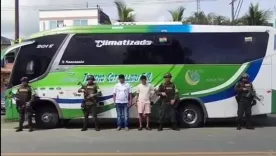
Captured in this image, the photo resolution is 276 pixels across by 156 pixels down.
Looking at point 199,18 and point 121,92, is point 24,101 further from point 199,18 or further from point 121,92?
point 199,18

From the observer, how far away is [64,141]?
1046 cm

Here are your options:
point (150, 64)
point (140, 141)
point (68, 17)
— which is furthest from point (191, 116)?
point (68, 17)

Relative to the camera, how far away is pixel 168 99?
12805 millimetres

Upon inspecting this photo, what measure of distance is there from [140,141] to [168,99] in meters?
2.73

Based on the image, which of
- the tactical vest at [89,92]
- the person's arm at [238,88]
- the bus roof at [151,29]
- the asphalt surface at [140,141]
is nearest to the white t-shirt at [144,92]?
the asphalt surface at [140,141]

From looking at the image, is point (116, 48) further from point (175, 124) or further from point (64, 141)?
point (64, 141)

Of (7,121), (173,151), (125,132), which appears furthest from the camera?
(7,121)

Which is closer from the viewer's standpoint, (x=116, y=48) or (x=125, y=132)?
(x=125, y=132)

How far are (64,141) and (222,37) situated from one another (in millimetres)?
5830

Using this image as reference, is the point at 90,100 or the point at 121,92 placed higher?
the point at 121,92

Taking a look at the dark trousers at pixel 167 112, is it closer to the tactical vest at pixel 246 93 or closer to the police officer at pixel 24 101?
the tactical vest at pixel 246 93

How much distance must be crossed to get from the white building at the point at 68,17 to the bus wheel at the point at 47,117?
106 feet

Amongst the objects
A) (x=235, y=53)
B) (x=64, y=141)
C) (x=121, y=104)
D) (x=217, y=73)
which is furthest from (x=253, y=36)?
(x=64, y=141)

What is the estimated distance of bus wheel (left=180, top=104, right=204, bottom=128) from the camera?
43.9 feet
